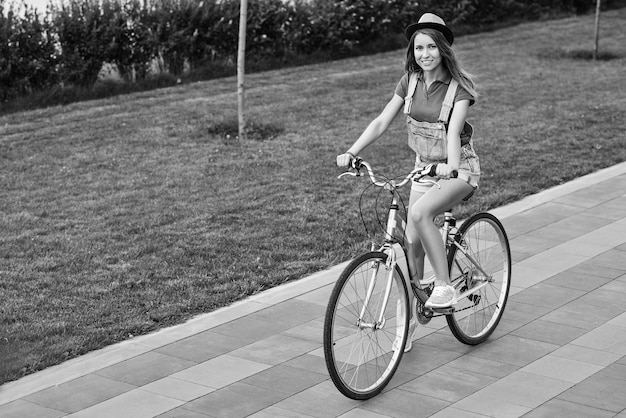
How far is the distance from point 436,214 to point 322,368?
1046mm

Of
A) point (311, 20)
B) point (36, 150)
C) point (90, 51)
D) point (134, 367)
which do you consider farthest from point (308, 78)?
point (134, 367)

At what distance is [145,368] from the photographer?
19.9 ft

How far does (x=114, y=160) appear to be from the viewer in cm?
1116

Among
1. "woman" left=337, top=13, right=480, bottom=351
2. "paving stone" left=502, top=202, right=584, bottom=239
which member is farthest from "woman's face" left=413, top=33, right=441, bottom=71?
"paving stone" left=502, top=202, right=584, bottom=239

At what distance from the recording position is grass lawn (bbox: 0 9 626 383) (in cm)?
724

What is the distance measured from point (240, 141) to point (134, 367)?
241 inches

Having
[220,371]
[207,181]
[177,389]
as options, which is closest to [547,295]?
[220,371]

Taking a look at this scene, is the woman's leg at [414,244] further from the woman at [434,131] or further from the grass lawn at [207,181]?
the grass lawn at [207,181]

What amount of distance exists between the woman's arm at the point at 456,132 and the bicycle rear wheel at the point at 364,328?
0.62 metres

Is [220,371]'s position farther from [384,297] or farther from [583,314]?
[583,314]

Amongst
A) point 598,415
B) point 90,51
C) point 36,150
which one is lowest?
point 598,415

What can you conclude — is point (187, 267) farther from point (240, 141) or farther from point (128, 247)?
point (240, 141)

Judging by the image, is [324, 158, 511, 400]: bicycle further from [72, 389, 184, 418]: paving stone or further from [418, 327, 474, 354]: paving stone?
[72, 389, 184, 418]: paving stone

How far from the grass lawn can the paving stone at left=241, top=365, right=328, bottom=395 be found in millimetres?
1072
